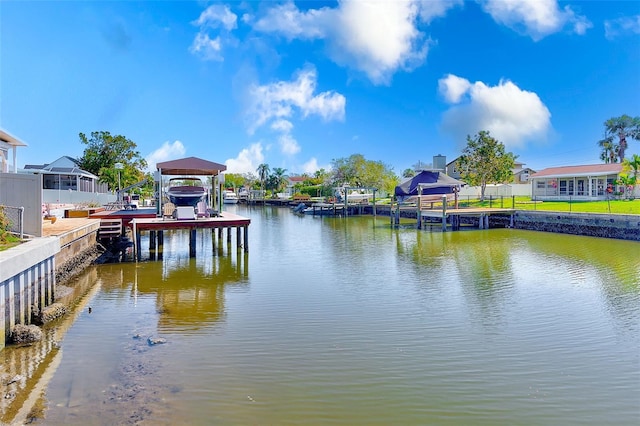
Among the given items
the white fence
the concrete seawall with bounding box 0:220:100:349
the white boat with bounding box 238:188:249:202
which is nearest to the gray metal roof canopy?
the concrete seawall with bounding box 0:220:100:349

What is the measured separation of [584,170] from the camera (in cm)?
4156

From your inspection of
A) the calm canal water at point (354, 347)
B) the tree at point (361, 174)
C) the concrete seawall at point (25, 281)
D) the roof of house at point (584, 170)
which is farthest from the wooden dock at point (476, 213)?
the tree at point (361, 174)

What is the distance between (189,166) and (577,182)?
3591 cm

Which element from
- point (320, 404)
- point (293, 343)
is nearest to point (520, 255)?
point (293, 343)

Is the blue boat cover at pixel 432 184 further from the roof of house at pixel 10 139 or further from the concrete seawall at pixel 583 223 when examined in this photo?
the roof of house at pixel 10 139

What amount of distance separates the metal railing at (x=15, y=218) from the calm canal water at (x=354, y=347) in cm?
230

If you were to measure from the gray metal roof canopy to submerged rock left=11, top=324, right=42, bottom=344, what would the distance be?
12552 millimetres

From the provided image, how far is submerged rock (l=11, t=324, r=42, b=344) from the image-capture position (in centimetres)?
823

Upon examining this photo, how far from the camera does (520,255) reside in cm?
1959

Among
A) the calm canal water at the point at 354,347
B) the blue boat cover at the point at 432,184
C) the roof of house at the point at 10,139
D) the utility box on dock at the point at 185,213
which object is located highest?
the roof of house at the point at 10,139

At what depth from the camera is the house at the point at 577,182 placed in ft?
128

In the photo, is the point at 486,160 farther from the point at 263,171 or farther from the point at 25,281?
the point at 263,171

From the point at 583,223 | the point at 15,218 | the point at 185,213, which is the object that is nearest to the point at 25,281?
the point at 15,218

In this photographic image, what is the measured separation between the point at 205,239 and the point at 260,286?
13.6 meters
